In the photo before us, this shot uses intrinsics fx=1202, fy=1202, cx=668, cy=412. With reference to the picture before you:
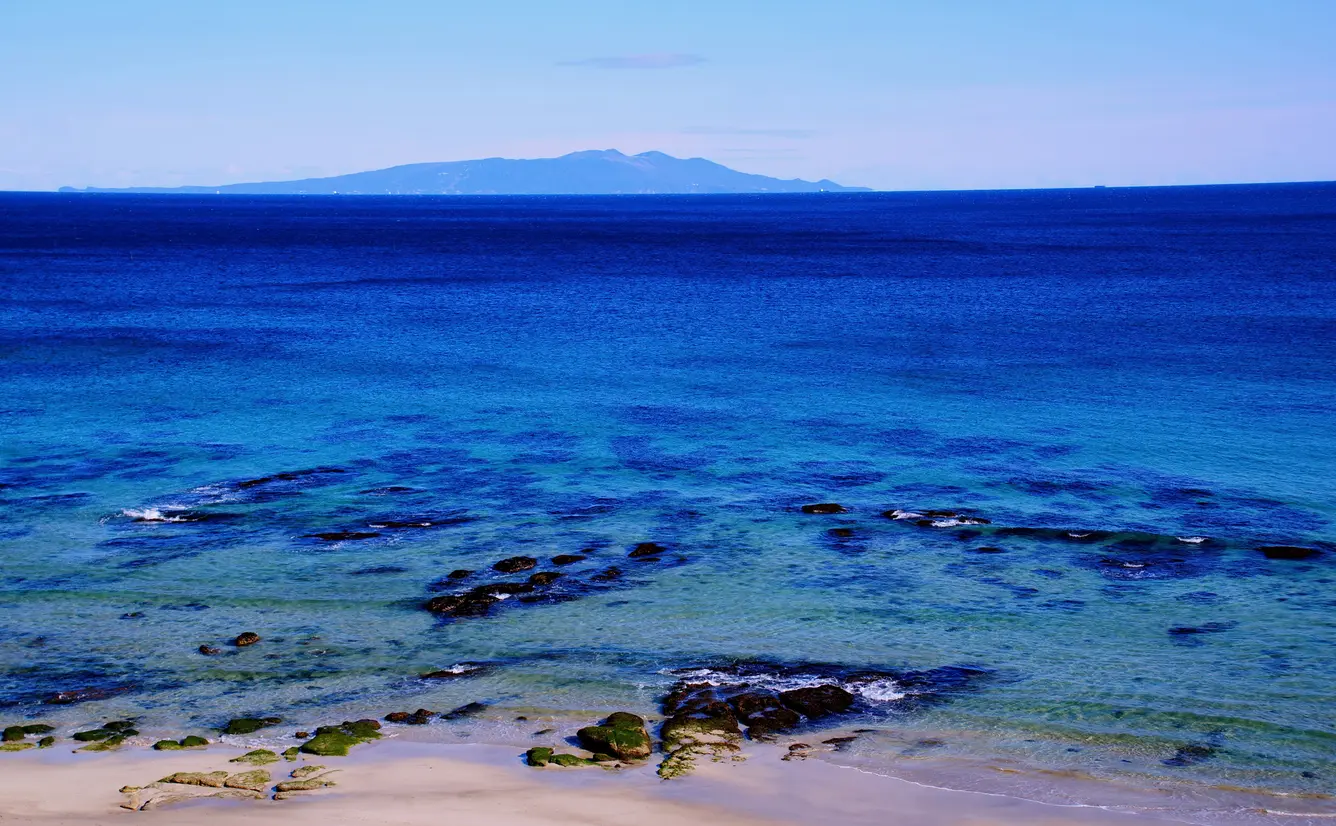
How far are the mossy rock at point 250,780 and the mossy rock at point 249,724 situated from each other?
2.25m

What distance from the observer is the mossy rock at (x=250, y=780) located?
19469 millimetres

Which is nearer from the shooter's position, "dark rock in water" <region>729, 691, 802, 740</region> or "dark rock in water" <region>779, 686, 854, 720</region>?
"dark rock in water" <region>729, 691, 802, 740</region>

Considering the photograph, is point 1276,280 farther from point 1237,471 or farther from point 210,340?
point 210,340

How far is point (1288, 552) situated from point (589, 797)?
71.4ft

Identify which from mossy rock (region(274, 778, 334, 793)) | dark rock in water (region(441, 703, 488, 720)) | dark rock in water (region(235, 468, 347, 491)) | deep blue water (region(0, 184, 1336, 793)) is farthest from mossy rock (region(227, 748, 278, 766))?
dark rock in water (region(235, 468, 347, 491))

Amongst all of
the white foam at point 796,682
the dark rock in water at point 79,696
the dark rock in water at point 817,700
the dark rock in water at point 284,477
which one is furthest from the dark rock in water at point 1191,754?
the dark rock in water at point 284,477

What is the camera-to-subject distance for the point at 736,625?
27781mm

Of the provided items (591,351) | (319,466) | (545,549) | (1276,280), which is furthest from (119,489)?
(1276,280)

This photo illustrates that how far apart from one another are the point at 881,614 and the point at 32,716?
1793cm

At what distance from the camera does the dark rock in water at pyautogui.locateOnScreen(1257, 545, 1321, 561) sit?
103 feet

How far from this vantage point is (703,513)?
3650 centimetres

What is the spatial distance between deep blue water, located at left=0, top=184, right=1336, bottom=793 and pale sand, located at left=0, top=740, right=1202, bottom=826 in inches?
77.3

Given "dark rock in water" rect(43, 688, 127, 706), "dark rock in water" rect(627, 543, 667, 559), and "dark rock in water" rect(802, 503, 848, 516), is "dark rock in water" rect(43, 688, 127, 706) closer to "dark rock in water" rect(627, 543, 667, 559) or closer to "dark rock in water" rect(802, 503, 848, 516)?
"dark rock in water" rect(627, 543, 667, 559)

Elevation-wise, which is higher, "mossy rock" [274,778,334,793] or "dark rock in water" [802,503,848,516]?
"dark rock in water" [802,503,848,516]
